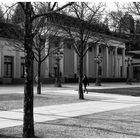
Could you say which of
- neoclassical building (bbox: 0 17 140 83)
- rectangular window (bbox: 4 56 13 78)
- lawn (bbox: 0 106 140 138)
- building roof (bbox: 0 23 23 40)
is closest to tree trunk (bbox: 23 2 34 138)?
lawn (bbox: 0 106 140 138)

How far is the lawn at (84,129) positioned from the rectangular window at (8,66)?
3497cm

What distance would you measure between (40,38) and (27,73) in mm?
14789

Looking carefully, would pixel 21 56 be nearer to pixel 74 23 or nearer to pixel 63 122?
pixel 74 23

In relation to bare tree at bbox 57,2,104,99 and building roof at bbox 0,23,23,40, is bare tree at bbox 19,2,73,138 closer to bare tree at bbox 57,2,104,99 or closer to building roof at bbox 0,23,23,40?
bare tree at bbox 57,2,104,99

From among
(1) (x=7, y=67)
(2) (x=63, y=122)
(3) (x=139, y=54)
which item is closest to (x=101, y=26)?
(2) (x=63, y=122)

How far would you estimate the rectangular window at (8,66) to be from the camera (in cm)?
4434

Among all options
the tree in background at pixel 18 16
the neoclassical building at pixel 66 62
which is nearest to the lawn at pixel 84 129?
the tree in background at pixel 18 16

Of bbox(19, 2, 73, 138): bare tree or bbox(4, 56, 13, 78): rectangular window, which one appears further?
bbox(4, 56, 13, 78): rectangular window

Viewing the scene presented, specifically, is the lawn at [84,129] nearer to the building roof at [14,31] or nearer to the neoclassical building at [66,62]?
the building roof at [14,31]

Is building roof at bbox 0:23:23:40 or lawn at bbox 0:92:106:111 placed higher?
building roof at bbox 0:23:23:40

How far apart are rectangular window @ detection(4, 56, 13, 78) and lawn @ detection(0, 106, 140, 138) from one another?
34966mm

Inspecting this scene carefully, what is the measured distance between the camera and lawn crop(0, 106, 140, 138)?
7.94 meters

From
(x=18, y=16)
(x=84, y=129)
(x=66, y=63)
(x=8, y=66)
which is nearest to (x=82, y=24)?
(x=18, y=16)

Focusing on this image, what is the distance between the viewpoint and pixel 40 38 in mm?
22062
